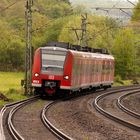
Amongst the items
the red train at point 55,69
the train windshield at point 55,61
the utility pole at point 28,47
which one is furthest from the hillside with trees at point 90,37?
the train windshield at point 55,61

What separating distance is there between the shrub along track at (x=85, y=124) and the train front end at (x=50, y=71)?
3468 millimetres

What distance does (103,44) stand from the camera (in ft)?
289

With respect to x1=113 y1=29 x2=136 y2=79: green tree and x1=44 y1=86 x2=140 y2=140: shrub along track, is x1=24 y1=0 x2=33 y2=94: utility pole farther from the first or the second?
Result: x1=113 y1=29 x2=136 y2=79: green tree

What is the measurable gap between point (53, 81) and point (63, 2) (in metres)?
140

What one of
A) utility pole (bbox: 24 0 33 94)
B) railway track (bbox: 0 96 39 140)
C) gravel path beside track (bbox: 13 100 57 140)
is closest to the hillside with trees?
utility pole (bbox: 24 0 33 94)

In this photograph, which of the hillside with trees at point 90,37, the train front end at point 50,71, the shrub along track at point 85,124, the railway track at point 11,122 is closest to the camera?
the railway track at point 11,122

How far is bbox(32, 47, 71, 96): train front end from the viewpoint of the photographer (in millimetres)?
30125

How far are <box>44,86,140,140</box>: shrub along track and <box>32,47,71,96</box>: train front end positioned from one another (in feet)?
11.4

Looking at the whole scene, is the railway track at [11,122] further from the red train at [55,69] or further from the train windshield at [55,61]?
the train windshield at [55,61]

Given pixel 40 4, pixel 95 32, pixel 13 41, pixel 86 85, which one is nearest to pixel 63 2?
pixel 40 4

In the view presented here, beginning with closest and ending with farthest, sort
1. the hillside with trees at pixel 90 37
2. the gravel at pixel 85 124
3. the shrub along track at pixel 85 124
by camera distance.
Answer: the gravel at pixel 85 124
the shrub along track at pixel 85 124
the hillside with trees at pixel 90 37

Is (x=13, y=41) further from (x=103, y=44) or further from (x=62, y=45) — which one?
(x=62, y=45)

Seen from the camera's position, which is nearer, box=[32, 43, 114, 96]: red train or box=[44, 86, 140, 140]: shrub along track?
box=[44, 86, 140, 140]: shrub along track

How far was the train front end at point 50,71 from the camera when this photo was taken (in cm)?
3012
